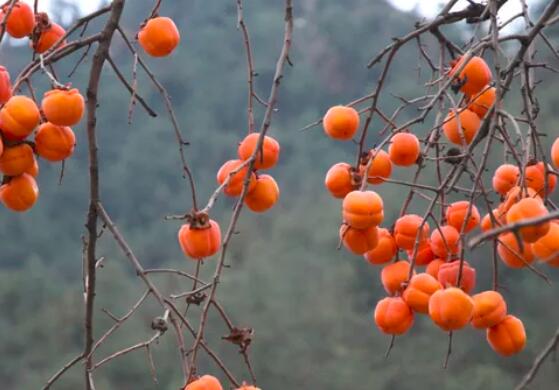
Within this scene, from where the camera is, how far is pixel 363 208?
150 cm

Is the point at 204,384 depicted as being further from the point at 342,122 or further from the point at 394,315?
the point at 342,122

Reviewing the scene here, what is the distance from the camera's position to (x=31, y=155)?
1.53 meters

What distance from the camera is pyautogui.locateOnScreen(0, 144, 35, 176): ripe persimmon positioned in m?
1.51

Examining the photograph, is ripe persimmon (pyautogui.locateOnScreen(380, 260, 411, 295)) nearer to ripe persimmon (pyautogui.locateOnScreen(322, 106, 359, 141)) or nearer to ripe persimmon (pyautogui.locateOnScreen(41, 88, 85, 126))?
ripe persimmon (pyautogui.locateOnScreen(322, 106, 359, 141))

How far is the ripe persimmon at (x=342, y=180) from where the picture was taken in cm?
163

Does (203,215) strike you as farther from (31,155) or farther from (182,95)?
(182,95)

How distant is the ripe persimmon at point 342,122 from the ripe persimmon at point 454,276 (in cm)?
31

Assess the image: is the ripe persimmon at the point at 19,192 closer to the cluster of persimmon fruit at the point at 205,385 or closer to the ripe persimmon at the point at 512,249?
the cluster of persimmon fruit at the point at 205,385

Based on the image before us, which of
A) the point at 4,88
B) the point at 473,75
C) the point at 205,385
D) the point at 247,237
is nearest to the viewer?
the point at 205,385

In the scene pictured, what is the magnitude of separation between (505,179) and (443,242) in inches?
6.3

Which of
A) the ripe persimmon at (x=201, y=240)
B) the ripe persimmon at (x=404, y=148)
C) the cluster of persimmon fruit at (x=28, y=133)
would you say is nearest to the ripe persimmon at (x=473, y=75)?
the ripe persimmon at (x=404, y=148)

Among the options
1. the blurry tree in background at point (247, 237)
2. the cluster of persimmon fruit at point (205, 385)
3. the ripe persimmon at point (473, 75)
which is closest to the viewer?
the cluster of persimmon fruit at point (205, 385)

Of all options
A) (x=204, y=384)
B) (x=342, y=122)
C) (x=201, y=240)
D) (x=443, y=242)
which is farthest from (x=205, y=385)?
(x=342, y=122)

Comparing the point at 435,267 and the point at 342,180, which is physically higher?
the point at 342,180
